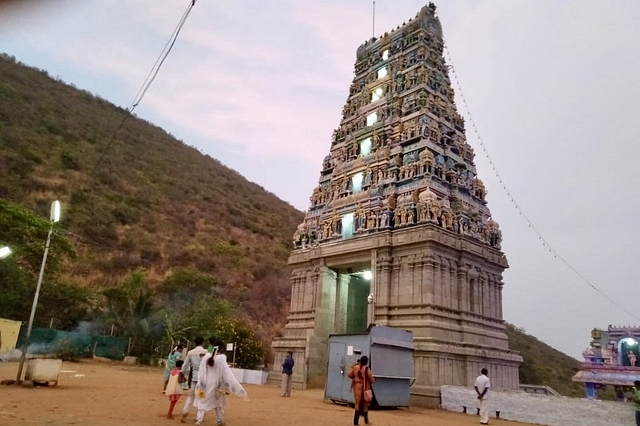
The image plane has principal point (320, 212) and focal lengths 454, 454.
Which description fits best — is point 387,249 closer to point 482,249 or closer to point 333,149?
point 482,249

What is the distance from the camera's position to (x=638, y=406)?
11.2 metres

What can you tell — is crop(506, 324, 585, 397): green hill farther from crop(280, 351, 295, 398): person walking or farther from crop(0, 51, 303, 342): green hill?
crop(280, 351, 295, 398): person walking

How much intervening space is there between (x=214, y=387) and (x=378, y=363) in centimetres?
747

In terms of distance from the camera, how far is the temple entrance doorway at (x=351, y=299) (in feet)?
81.5

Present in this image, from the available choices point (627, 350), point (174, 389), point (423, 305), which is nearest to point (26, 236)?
point (174, 389)

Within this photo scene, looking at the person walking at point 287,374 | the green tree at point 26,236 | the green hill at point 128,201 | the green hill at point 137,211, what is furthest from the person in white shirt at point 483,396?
the green hill at point 128,201

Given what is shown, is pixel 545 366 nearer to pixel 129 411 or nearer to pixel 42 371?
pixel 42 371

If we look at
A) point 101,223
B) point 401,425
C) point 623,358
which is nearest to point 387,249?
point 401,425

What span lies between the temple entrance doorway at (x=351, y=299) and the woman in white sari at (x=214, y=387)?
15.6 meters

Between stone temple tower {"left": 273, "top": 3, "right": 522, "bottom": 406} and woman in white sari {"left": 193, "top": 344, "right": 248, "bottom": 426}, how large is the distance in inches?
434

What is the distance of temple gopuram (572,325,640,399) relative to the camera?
28.0 meters

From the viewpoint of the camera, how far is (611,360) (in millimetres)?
30281

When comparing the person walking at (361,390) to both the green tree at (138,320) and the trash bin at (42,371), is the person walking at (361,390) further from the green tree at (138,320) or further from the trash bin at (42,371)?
the green tree at (138,320)

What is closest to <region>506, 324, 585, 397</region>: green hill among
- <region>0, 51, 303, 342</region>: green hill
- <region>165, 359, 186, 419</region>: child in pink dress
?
<region>0, 51, 303, 342</region>: green hill
